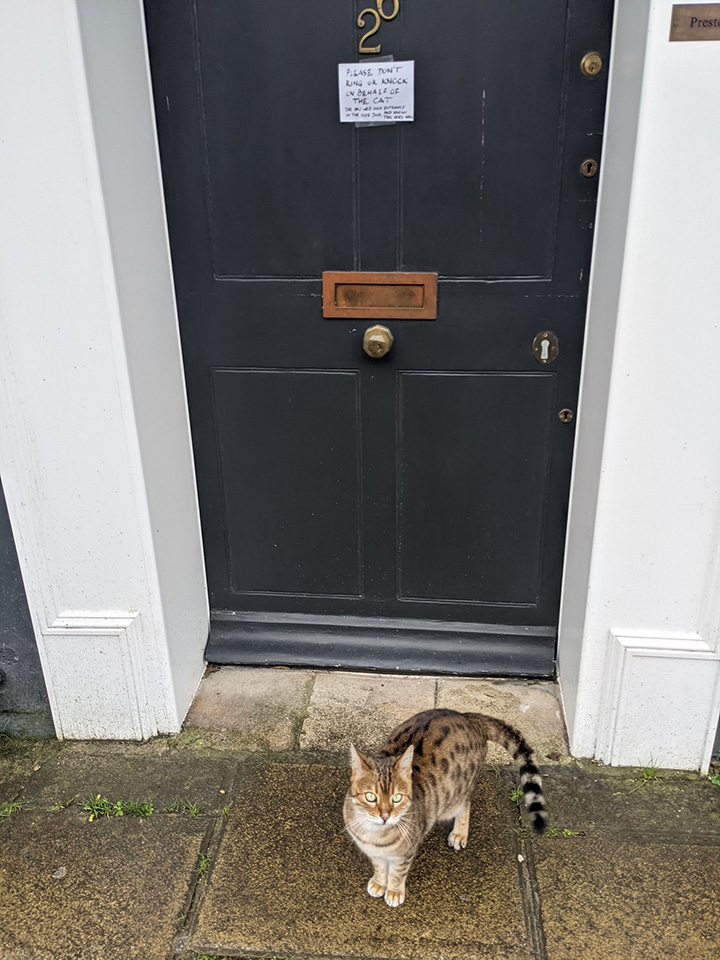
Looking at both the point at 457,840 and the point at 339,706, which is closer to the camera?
the point at 457,840

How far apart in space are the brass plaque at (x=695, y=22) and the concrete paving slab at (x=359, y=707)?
2589 mm

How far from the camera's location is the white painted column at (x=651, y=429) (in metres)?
2.19

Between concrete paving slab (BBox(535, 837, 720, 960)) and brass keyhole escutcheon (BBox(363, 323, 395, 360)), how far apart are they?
6.27ft

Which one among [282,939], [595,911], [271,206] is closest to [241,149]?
→ [271,206]

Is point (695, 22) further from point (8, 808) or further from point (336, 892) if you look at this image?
point (8, 808)

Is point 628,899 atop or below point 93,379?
below

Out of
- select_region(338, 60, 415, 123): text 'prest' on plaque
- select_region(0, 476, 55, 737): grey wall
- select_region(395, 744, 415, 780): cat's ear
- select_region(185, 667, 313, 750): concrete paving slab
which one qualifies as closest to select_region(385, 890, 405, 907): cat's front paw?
select_region(395, 744, 415, 780): cat's ear

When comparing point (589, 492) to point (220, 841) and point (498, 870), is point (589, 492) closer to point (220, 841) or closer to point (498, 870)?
point (498, 870)

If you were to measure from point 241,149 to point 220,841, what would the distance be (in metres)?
2.56

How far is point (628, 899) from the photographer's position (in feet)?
7.77

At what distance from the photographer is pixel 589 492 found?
8.93ft

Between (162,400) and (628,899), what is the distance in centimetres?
241

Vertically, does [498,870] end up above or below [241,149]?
below

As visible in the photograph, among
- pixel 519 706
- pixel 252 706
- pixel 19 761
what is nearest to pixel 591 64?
pixel 519 706
